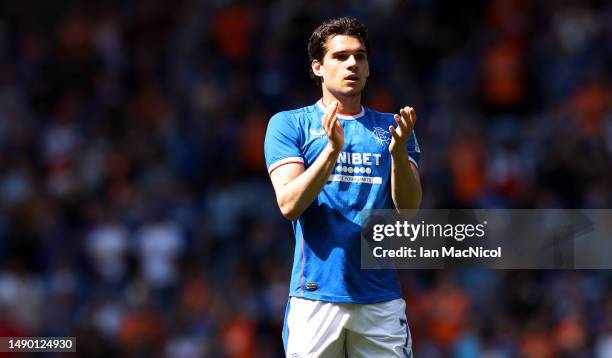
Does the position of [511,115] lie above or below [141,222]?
above

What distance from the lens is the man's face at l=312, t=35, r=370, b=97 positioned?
21.3ft

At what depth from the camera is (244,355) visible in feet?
40.0

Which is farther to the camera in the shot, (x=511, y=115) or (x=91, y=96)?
(x=91, y=96)

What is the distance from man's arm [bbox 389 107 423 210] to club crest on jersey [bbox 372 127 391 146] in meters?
0.18

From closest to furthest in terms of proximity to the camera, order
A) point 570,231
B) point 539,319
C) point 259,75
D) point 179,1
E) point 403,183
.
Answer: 1. point 403,183
2. point 570,231
3. point 539,319
4. point 259,75
5. point 179,1

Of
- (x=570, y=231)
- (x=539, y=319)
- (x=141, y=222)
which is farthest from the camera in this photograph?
(x=141, y=222)

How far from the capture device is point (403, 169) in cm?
631

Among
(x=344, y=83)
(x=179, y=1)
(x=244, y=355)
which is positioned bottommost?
(x=244, y=355)

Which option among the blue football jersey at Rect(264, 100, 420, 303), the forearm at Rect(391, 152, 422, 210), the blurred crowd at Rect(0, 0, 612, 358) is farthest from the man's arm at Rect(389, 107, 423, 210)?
the blurred crowd at Rect(0, 0, 612, 358)

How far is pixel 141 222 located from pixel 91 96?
2.55m

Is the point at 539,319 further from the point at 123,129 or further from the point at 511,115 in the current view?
the point at 123,129

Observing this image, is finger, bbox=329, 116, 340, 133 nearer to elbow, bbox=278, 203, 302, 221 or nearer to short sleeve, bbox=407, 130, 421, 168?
elbow, bbox=278, 203, 302, 221

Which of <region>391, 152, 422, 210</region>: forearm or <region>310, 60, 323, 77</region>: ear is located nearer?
<region>391, 152, 422, 210</region>: forearm

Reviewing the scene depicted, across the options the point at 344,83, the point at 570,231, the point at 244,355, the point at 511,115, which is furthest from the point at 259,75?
→ the point at 344,83
